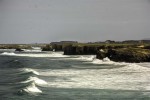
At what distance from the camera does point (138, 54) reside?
66.7m

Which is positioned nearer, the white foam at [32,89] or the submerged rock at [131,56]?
the white foam at [32,89]

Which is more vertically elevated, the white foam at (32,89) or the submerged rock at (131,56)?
the submerged rock at (131,56)

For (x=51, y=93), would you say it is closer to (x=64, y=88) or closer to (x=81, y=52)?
(x=64, y=88)

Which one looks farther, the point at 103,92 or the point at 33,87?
the point at 33,87

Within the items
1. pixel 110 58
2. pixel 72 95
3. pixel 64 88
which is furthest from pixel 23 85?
pixel 110 58

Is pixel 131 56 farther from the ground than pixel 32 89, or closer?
farther from the ground

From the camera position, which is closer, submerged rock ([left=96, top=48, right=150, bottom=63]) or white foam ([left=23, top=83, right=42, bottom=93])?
white foam ([left=23, top=83, right=42, bottom=93])

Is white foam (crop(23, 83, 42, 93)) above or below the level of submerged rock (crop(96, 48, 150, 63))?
below

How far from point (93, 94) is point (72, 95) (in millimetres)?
1621

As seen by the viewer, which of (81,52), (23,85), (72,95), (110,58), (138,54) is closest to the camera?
(72,95)

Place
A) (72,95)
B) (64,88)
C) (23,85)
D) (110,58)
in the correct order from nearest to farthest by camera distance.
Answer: (72,95), (64,88), (23,85), (110,58)

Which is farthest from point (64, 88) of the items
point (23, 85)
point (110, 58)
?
point (110, 58)

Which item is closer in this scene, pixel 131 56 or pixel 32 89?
pixel 32 89

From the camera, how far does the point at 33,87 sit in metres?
32.9
